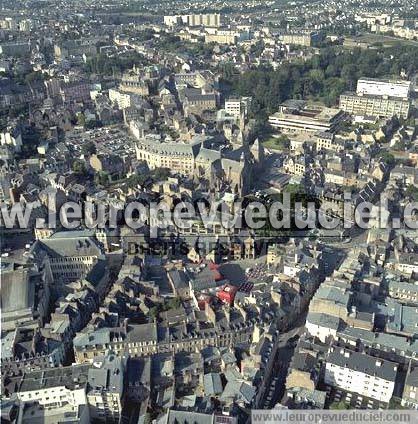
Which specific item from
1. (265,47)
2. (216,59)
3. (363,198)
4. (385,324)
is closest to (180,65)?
(216,59)

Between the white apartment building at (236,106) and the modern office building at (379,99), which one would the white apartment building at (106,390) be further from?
the modern office building at (379,99)

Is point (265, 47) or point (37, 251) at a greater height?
point (265, 47)

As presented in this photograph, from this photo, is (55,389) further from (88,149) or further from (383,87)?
(383,87)


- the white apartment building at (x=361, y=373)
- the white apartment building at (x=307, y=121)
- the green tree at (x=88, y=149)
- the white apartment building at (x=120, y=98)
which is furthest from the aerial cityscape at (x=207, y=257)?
the green tree at (x=88, y=149)

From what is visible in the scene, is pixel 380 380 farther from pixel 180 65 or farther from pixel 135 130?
pixel 180 65

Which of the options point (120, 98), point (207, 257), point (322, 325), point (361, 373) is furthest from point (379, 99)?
point (361, 373)

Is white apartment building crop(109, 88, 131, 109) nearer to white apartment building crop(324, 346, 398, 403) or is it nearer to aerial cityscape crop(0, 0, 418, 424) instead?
aerial cityscape crop(0, 0, 418, 424)

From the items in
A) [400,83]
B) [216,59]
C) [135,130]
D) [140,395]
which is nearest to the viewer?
[140,395]
